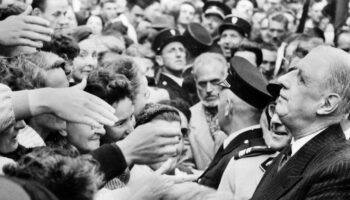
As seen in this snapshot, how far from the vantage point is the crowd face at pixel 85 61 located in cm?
561

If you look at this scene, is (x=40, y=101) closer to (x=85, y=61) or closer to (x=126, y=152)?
(x=126, y=152)

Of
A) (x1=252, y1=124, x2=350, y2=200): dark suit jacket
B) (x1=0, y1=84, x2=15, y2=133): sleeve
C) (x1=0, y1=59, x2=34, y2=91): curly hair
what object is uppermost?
(x1=0, y1=84, x2=15, y2=133): sleeve

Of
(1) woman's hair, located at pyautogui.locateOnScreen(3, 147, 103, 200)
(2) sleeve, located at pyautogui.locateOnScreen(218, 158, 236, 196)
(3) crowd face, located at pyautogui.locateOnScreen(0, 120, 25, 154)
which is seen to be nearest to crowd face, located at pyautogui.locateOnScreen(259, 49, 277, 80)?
(2) sleeve, located at pyautogui.locateOnScreen(218, 158, 236, 196)

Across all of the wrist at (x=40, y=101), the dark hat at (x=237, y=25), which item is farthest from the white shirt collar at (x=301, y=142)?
the dark hat at (x=237, y=25)

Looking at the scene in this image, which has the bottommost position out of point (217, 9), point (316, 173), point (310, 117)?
point (217, 9)

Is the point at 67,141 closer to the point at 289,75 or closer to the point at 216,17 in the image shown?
the point at 289,75

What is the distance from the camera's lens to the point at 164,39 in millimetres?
8469

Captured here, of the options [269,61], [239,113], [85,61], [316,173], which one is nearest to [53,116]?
[316,173]

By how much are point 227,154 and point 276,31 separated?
640 cm

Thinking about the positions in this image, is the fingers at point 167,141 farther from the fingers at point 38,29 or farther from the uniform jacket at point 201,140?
the uniform jacket at point 201,140

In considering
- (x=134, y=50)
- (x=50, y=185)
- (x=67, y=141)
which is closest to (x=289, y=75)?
→ (x=67, y=141)

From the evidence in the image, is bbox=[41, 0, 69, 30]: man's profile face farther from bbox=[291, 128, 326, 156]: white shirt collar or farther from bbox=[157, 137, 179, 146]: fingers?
bbox=[157, 137, 179, 146]: fingers

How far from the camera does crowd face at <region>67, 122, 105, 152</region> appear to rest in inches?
148

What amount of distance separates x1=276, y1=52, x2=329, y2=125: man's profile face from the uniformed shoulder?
0.74 metres
